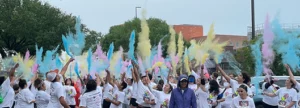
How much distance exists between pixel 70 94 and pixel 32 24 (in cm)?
2782

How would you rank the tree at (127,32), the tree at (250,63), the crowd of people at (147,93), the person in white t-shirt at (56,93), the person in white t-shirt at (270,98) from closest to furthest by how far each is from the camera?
the crowd of people at (147,93), the person in white t-shirt at (56,93), the person in white t-shirt at (270,98), the tree at (250,63), the tree at (127,32)

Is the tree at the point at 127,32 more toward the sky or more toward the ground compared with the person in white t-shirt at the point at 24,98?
more toward the sky

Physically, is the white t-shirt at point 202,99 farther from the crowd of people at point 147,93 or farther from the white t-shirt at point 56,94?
the white t-shirt at point 56,94

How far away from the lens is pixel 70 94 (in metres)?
13.9

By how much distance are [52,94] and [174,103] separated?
91.8 inches

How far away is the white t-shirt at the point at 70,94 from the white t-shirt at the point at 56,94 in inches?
148

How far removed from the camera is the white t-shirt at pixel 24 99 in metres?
11.7

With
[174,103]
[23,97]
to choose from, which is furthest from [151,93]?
[23,97]

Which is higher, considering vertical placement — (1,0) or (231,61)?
(1,0)

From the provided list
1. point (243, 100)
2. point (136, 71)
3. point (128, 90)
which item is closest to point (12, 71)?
point (136, 71)

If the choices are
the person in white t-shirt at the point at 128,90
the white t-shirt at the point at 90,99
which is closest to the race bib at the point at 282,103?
the person in white t-shirt at the point at 128,90

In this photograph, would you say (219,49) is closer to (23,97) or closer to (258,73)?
(258,73)

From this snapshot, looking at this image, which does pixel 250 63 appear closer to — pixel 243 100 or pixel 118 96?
pixel 118 96

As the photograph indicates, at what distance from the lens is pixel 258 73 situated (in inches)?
557
